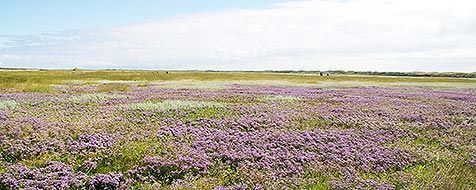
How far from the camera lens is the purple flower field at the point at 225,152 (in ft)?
36.3

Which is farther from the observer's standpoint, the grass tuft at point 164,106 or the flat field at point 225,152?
the grass tuft at point 164,106

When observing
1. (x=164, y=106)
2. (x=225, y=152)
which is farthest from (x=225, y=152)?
(x=164, y=106)

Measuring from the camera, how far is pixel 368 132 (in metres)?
17.7

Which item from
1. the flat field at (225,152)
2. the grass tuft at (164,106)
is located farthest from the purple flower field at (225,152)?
the grass tuft at (164,106)

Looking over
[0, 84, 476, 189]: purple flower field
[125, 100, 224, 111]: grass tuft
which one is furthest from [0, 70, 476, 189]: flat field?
[125, 100, 224, 111]: grass tuft

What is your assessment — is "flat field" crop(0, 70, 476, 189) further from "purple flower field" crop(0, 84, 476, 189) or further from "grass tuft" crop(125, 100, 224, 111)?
"grass tuft" crop(125, 100, 224, 111)

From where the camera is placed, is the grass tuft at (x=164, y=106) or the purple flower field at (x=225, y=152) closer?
the purple flower field at (x=225, y=152)

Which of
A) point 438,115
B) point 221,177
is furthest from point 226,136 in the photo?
point 438,115

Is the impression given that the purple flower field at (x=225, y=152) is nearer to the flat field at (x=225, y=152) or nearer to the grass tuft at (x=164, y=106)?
the flat field at (x=225, y=152)

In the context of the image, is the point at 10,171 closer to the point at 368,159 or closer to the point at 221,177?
the point at 221,177

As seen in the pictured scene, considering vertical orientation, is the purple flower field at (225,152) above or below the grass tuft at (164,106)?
below

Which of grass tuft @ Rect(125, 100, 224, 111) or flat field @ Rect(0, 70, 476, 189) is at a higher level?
grass tuft @ Rect(125, 100, 224, 111)

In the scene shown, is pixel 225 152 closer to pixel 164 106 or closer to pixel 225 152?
pixel 225 152

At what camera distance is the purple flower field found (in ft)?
36.3
